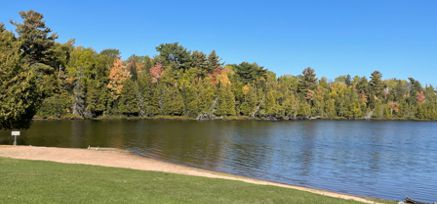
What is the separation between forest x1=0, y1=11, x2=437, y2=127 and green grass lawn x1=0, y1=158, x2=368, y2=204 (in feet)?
162

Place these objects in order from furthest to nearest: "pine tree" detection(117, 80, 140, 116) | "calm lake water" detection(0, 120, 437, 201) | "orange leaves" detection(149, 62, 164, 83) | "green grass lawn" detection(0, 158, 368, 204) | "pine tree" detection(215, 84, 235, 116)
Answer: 1. "orange leaves" detection(149, 62, 164, 83)
2. "pine tree" detection(215, 84, 235, 116)
3. "pine tree" detection(117, 80, 140, 116)
4. "calm lake water" detection(0, 120, 437, 201)
5. "green grass lawn" detection(0, 158, 368, 204)

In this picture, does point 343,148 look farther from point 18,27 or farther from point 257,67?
point 257,67

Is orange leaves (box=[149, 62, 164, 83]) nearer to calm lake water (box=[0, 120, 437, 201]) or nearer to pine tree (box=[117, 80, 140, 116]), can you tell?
pine tree (box=[117, 80, 140, 116])

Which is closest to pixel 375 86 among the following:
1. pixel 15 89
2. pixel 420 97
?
pixel 420 97

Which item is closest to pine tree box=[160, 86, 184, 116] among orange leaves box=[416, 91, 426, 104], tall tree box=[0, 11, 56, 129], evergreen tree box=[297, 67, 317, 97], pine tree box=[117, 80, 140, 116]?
pine tree box=[117, 80, 140, 116]

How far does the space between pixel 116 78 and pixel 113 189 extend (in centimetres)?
9545

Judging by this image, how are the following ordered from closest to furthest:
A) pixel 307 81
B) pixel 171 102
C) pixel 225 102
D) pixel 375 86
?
pixel 171 102, pixel 225 102, pixel 307 81, pixel 375 86

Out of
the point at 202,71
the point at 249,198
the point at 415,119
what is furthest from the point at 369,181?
the point at 415,119

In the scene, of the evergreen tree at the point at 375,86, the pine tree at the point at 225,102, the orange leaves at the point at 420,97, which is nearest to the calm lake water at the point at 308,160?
the pine tree at the point at 225,102

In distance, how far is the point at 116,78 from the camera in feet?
354

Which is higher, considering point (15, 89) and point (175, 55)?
point (175, 55)

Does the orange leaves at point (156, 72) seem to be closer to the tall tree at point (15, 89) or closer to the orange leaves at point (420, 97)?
the tall tree at point (15, 89)

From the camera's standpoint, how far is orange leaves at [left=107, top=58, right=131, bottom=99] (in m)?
107

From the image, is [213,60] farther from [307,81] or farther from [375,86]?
[375,86]
